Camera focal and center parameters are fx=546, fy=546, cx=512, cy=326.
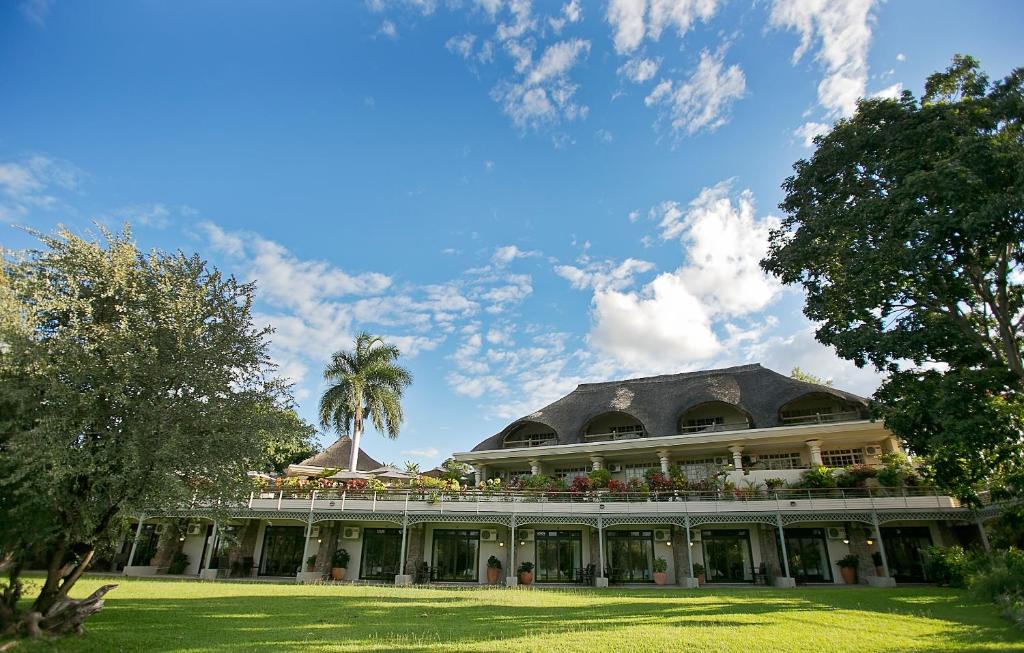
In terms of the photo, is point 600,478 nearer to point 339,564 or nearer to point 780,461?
point 780,461

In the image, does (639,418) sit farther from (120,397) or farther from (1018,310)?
(120,397)

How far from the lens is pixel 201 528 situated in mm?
25719

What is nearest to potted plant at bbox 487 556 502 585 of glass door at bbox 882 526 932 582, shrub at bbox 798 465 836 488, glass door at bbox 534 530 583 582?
glass door at bbox 534 530 583 582

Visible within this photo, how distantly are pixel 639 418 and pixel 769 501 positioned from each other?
8.20 meters

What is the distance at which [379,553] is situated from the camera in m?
24.4

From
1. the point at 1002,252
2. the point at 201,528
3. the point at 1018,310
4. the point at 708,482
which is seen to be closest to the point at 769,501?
the point at 708,482

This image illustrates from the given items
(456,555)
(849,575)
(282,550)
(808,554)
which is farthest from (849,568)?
(282,550)

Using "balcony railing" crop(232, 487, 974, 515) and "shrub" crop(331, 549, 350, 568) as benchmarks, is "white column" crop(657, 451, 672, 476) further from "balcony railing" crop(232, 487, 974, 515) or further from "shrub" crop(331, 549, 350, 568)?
"shrub" crop(331, 549, 350, 568)

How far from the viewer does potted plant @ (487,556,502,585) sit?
22.7 meters

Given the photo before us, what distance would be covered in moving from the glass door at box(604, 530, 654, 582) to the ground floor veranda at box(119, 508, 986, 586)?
Result: 0.04 metres

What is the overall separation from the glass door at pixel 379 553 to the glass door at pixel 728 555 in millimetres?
13323

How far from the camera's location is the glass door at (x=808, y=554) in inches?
851

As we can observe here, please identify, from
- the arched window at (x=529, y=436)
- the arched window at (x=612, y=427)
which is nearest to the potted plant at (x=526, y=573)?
the arched window at (x=529, y=436)

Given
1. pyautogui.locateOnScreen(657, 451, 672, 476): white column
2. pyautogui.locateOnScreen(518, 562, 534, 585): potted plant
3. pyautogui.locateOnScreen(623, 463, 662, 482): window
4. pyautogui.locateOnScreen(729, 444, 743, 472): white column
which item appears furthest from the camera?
pyautogui.locateOnScreen(623, 463, 662, 482): window
